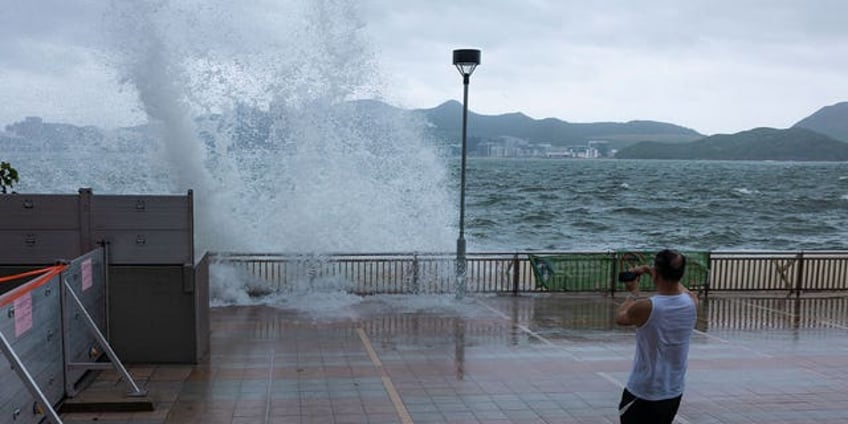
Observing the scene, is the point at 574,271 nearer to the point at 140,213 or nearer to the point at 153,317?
the point at 153,317

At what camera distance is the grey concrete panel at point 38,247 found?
32.0ft

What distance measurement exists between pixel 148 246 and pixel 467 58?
294 inches

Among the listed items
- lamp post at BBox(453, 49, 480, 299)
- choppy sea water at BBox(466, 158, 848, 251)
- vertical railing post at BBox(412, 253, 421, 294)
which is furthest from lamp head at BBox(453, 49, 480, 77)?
choppy sea water at BBox(466, 158, 848, 251)

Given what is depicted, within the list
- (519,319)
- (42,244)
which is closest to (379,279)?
(519,319)

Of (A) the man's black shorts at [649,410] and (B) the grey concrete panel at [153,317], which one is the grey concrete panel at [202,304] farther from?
(A) the man's black shorts at [649,410]

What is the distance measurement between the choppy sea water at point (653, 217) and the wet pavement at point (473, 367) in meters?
23.3

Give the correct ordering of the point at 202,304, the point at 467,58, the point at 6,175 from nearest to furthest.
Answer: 1. the point at 202,304
2. the point at 6,175
3. the point at 467,58

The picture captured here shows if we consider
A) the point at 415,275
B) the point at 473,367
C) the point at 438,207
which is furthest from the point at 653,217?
the point at 473,367

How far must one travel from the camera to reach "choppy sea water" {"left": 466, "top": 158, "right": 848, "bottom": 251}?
1835 inches

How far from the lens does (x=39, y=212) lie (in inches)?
384

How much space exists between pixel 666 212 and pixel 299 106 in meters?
52.7

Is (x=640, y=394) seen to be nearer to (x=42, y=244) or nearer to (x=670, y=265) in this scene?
(x=670, y=265)

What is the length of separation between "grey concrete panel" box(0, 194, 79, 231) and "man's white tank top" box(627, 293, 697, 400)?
7429 mm

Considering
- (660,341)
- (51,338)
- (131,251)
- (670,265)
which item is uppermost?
(670,265)
